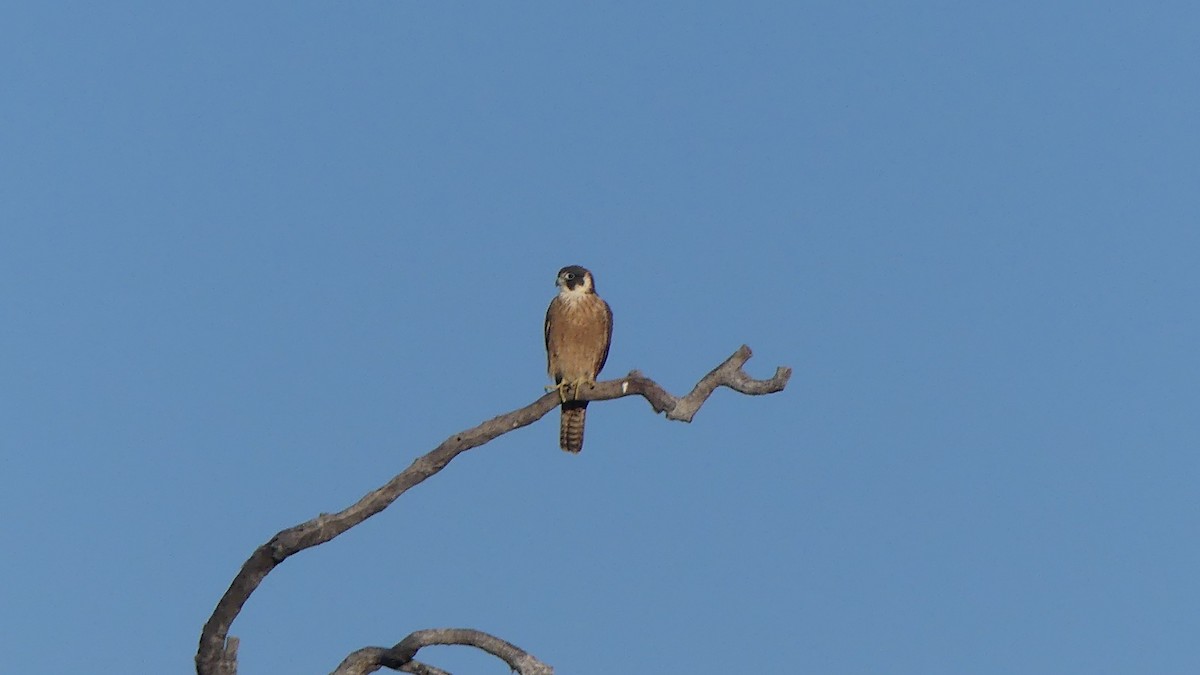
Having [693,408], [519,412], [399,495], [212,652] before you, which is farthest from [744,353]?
[212,652]

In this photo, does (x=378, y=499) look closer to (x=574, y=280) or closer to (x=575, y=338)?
(x=575, y=338)

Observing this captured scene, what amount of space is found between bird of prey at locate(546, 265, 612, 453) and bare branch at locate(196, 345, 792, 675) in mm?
1190

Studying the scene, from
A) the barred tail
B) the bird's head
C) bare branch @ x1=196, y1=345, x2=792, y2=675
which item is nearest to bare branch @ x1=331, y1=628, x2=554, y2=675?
bare branch @ x1=196, y1=345, x2=792, y2=675

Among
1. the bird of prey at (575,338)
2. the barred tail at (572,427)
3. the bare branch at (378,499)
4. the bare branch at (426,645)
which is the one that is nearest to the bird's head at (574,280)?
the bird of prey at (575,338)

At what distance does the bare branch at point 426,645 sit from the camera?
8445 mm

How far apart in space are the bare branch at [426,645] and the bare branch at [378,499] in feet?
2.29

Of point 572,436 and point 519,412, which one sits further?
point 572,436

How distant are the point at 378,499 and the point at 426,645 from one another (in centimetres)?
89

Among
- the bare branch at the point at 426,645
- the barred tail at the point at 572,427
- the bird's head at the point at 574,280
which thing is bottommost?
the bare branch at the point at 426,645

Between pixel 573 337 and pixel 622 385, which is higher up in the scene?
pixel 573 337

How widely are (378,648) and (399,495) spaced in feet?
3.03

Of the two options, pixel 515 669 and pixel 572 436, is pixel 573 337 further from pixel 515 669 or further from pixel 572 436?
pixel 515 669

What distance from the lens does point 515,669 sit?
334 inches

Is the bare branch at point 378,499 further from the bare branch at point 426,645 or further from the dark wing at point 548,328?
the dark wing at point 548,328
